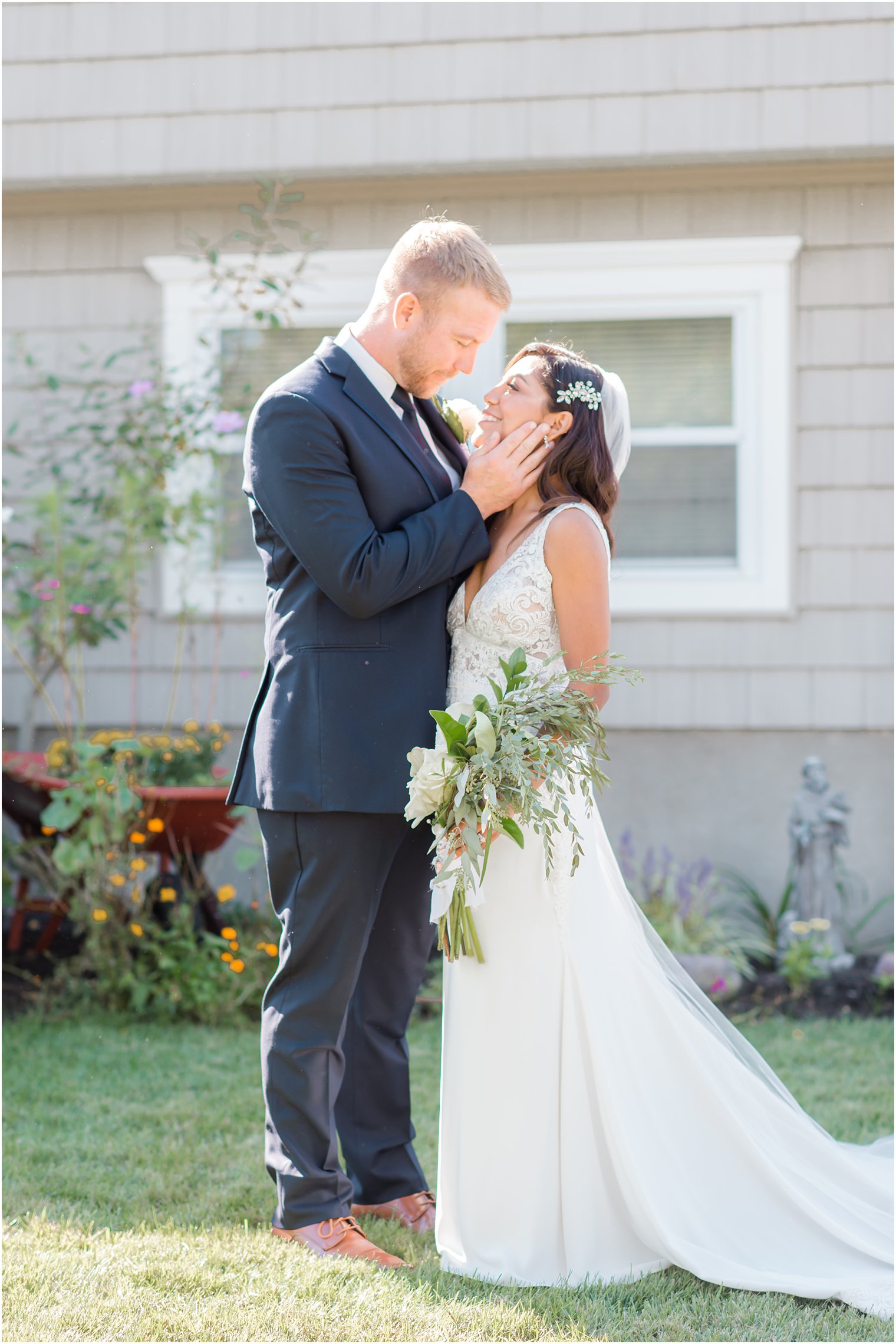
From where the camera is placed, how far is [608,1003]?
2658mm

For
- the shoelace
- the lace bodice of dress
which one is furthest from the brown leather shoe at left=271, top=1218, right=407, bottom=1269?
the lace bodice of dress

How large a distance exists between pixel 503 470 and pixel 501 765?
648mm

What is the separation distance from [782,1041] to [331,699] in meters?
2.49

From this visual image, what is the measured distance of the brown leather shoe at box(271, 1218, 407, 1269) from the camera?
2.64 m

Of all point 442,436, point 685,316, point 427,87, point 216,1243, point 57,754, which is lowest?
point 216,1243

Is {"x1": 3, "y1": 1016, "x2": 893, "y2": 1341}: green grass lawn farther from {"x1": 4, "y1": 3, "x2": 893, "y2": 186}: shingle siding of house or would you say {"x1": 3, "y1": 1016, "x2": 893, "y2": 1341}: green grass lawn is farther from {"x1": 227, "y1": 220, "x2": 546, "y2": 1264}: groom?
{"x1": 4, "y1": 3, "x2": 893, "y2": 186}: shingle siding of house

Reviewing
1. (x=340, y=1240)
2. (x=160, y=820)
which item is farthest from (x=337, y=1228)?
(x=160, y=820)

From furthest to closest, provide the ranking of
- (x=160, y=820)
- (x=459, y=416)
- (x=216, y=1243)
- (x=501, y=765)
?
1. (x=160, y=820)
2. (x=459, y=416)
3. (x=216, y=1243)
4. (x=501, y=765)

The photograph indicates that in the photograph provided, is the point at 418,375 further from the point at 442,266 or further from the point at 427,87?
the point at 427,87

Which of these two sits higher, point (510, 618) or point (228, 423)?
point (228, 423)

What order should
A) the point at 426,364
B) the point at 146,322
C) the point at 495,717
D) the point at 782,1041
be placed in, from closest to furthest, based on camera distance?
the point at 495,717 → the point at 426,364 → the point at 782,1041 → the point at 146,322

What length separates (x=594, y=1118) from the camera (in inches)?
103

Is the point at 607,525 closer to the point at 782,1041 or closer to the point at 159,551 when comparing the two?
the point at 782,1041

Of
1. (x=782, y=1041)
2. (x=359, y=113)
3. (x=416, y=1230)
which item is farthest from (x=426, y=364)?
(x=359, y=113)
